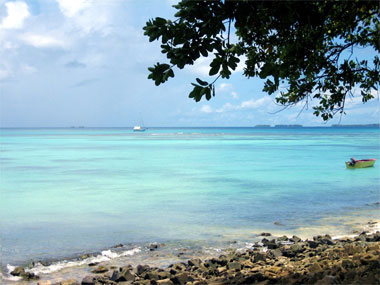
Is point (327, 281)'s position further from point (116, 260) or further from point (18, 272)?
point (18, 272)

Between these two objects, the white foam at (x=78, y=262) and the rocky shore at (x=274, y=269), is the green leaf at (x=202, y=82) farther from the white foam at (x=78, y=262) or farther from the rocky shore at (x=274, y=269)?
the white foam at (x=78, y=262)

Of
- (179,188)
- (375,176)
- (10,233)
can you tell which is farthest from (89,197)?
(375,176)

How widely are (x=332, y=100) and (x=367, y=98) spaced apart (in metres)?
0.65

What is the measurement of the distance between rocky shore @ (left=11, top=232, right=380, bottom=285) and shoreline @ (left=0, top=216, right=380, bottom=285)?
0.33 ft

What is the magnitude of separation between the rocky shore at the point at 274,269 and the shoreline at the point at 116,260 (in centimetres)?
10

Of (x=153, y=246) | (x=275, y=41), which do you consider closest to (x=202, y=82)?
(x=275, y=41)

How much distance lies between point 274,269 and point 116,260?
3497 millimetres

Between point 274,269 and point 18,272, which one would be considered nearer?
point 274,269

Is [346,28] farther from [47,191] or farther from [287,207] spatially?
[47,191]

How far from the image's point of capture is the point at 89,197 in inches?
644

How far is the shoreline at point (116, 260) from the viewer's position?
7.25m

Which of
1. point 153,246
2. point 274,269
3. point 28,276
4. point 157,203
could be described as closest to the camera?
point 274,269

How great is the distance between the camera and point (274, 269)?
5980 millimetres

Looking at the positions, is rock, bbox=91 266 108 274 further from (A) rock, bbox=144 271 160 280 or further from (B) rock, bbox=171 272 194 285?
(B) rock, bbox=171 272 194 285
